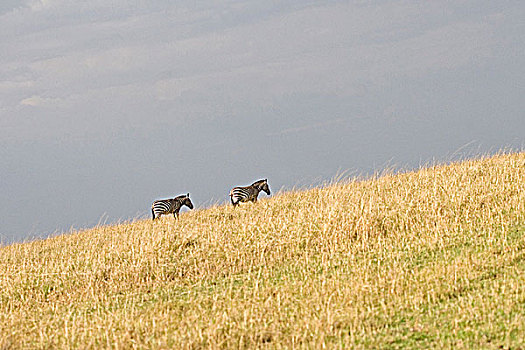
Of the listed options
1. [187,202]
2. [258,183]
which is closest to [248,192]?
[258,183]

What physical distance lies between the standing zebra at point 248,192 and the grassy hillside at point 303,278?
138cm

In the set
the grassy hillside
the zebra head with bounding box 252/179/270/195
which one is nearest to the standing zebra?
the zebra head with bounding box 252/179/270/195

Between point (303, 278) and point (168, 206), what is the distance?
28.8 feet

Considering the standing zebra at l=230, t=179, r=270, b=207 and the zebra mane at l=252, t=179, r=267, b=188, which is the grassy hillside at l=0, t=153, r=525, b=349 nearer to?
the standing zebra at l=230, t=179, r=270, b=207

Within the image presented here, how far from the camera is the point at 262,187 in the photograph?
64.7 feet

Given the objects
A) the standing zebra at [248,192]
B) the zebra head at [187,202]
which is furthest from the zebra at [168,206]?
the standing zebra at [248,192]

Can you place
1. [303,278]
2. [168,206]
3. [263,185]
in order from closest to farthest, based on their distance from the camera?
[303,278] < [168,206] < [263,185]

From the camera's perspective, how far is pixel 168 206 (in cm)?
1889

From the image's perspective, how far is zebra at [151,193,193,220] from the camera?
61.5 ft

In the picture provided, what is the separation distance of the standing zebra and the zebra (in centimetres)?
174

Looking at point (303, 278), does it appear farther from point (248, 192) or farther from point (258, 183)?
point (258, 183)

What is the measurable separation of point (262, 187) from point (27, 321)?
33.6ft

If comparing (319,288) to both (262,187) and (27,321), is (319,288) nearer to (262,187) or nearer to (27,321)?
(27,321)

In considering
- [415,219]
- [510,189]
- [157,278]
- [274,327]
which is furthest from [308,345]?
[510,189]
